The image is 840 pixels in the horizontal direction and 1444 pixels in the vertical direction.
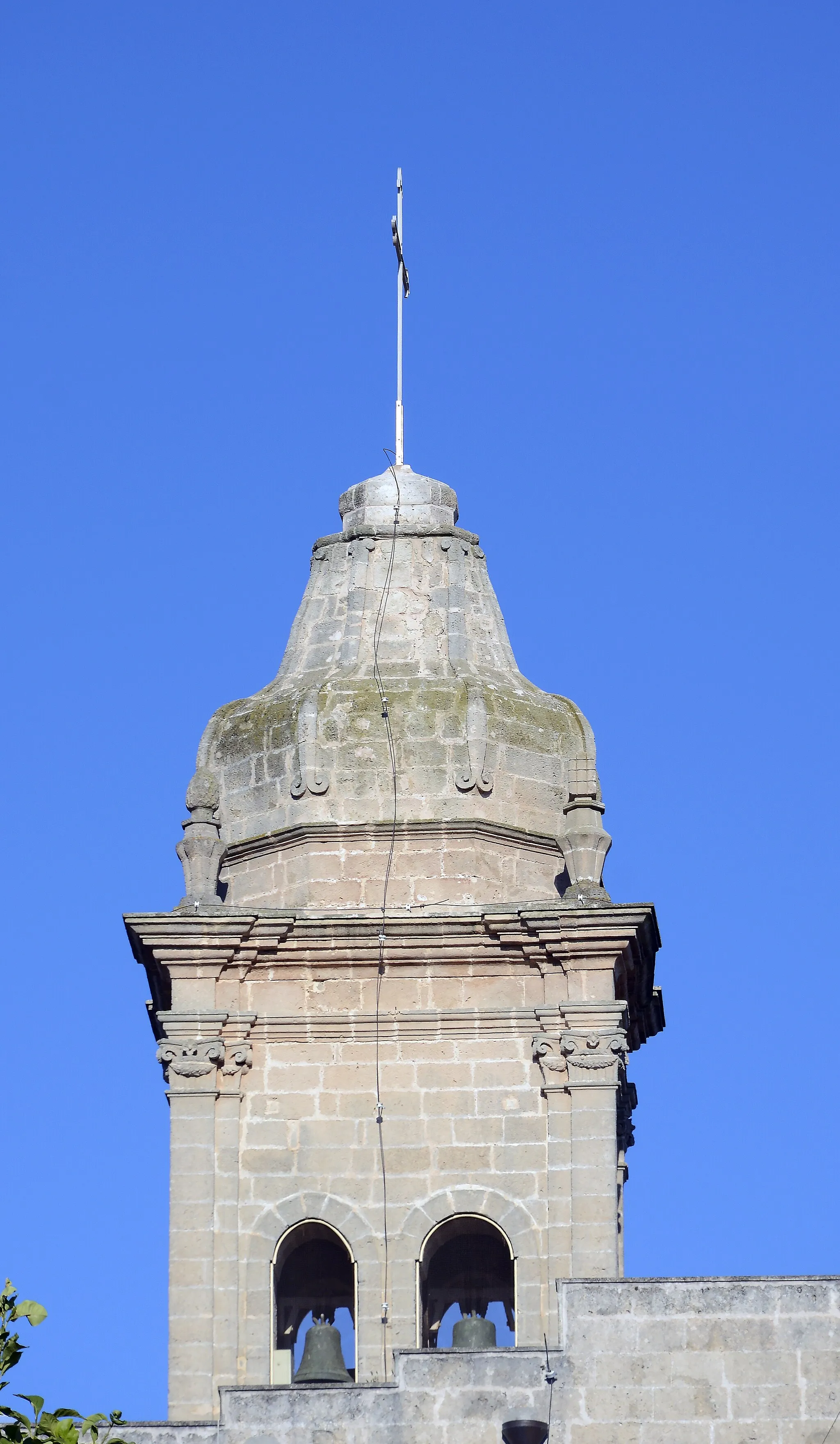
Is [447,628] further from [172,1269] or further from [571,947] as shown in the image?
[172,1269]

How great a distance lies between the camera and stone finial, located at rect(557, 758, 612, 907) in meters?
44.6

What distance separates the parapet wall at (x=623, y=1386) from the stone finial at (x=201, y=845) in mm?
6271

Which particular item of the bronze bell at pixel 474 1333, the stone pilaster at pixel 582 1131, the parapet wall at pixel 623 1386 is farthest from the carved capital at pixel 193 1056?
the parapet wall at pixel 623 1386

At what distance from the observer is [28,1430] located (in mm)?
33406

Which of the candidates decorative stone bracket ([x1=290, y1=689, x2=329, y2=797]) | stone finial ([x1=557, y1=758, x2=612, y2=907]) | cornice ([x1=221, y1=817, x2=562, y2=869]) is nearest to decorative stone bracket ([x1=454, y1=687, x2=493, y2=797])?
cornice ([x1=221, y1=817, x2=562, y2=869])

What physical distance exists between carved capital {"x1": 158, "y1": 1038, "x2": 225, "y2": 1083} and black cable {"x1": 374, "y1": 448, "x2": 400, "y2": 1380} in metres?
1.57

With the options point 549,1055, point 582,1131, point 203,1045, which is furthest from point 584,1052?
point 203,1045

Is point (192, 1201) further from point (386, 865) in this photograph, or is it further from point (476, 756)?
point (476, 756)

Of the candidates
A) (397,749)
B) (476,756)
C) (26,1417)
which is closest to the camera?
(26,1417)

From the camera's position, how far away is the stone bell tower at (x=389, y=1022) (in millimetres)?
43469

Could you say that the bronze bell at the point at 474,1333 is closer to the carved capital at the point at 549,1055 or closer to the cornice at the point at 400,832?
the carved capital at the point at 549,1055

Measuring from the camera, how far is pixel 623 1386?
40500 mm

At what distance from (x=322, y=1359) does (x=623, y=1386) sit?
3.01 metres

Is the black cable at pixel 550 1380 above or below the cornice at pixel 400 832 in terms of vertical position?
below
